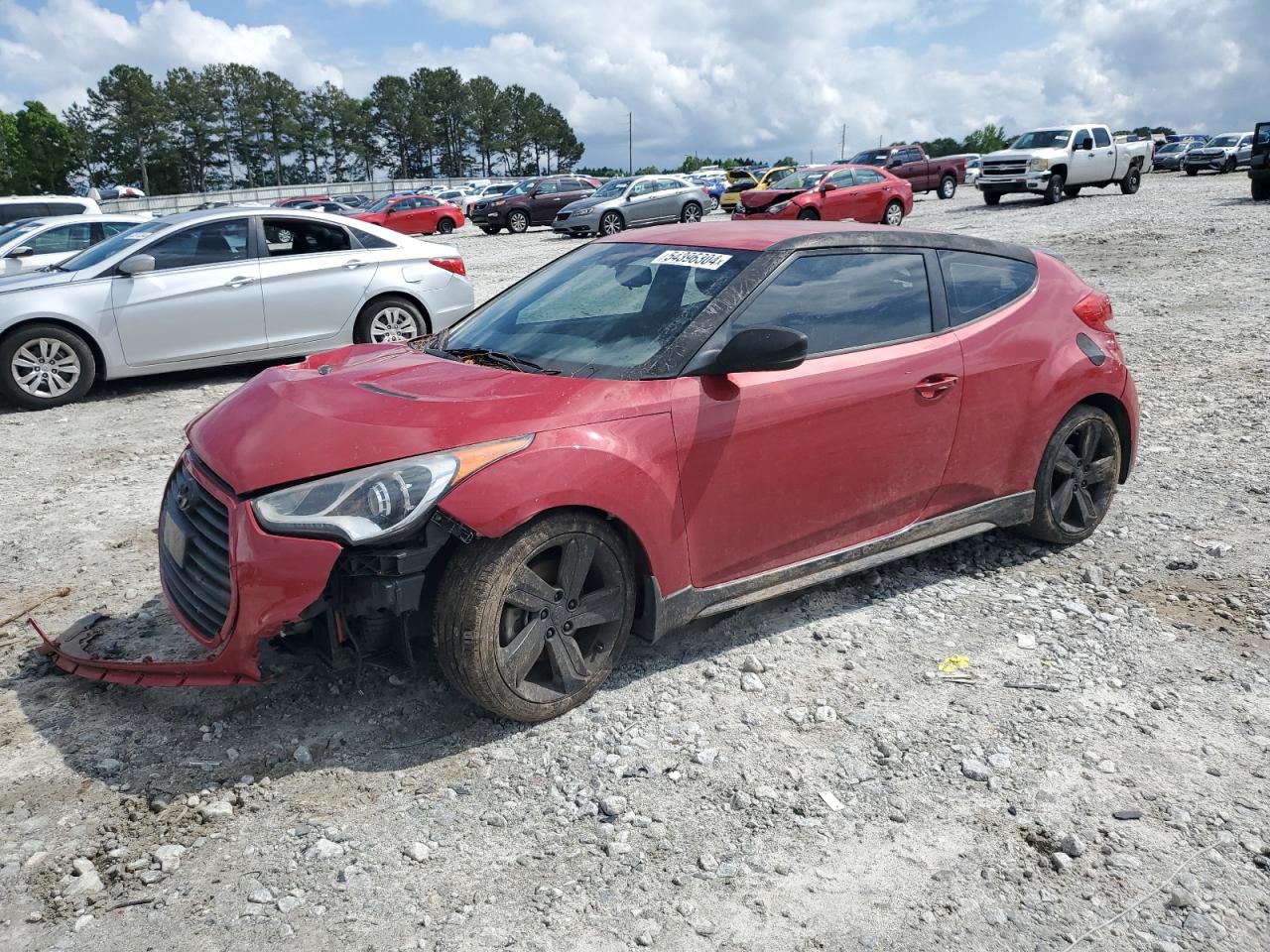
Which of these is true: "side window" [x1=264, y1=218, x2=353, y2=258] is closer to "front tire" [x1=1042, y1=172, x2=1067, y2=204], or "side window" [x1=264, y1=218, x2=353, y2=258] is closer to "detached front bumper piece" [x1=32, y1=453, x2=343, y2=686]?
"detached front bumper piece" [x1=32, y1=453, x2=343, y2=686]

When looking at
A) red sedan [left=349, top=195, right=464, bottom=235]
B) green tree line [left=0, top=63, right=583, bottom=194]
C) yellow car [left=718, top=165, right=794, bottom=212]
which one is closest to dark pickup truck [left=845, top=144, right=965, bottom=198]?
yellow car [left=718, top=165, right=794, bottom=212]

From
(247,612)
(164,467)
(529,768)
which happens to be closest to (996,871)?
(529,768)

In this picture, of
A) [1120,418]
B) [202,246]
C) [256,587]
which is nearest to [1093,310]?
[1120,418]

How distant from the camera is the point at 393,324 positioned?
987 centimetres

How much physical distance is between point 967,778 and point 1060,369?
2228 mm

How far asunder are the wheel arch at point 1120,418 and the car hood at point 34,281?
7.89 m

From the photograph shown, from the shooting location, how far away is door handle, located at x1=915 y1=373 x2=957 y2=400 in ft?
13.8

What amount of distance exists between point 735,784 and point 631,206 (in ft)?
84.2

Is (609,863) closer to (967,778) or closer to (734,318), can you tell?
(967,778)

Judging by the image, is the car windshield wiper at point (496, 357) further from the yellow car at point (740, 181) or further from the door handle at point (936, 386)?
the yellow car at point (740, 181)

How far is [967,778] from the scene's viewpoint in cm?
321

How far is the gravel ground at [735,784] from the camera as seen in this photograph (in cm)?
264

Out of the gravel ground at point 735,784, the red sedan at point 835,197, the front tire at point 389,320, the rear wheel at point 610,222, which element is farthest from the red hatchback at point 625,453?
the rear wheel at point 610,222

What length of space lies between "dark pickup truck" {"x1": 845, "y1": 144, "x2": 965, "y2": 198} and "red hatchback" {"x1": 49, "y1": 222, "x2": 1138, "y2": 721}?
28557 millimetres
